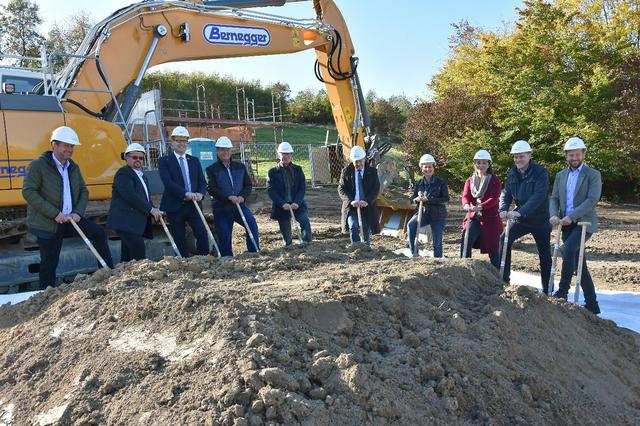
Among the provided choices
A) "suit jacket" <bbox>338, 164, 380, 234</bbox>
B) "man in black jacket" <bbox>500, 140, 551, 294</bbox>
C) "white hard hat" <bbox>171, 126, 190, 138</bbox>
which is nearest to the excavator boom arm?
"white hard hat" <bbox>171, 126, 190, 138</bbox>

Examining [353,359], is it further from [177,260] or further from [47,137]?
[47,137]

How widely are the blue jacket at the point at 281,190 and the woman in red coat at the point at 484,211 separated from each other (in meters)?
2.16

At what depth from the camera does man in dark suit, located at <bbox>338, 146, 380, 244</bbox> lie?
24.6 ft

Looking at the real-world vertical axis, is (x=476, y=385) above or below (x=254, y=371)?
below

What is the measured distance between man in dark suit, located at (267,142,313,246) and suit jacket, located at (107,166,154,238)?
5.86 feet

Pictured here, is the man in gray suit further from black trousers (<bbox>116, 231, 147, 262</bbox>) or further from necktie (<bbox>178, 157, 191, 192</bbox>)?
black trousers (<bbox>116, 231, 147, 262</bbox>)

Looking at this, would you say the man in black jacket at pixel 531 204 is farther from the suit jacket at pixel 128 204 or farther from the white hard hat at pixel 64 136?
the white hard hat at pixel 64 136

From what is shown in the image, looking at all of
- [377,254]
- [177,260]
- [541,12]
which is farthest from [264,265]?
[541,12]

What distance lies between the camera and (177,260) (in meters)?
4.93

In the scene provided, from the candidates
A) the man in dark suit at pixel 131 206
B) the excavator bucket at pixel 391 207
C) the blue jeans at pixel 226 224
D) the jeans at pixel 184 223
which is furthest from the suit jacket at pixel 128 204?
the excavator bucket at pixel 391 207

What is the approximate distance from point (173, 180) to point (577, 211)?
4.35m

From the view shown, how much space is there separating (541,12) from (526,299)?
16373mm

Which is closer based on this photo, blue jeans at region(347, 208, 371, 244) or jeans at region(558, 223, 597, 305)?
jeans at region(558, 223, 597, 305)

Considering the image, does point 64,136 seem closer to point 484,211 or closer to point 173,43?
point 173,43
